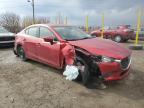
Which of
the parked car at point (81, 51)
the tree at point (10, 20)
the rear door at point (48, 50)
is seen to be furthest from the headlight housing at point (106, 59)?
the tree at point (10, 20)

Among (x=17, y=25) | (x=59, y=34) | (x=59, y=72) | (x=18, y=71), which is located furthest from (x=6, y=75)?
(x=17, y=25)

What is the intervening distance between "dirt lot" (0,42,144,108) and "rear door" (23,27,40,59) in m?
0.85

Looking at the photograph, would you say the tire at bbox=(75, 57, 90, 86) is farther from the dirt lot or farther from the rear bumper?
the rear bumper

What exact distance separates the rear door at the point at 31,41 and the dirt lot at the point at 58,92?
854mm

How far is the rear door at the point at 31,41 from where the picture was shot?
23.6ft

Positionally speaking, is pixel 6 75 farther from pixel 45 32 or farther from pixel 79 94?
pixel 79 94

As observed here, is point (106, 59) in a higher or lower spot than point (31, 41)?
lower

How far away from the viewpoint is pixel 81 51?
5414 mm

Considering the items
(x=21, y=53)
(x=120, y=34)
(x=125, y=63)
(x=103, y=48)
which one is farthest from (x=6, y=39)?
(x=125, y=63)

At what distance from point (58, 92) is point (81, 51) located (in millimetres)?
1183

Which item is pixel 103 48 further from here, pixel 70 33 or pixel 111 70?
pixel 70 33

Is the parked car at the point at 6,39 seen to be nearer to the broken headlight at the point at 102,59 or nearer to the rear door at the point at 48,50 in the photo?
the rear door at the point at 48,50

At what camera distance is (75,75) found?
5.56 meters

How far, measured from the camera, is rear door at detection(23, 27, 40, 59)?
7180 millimetres
